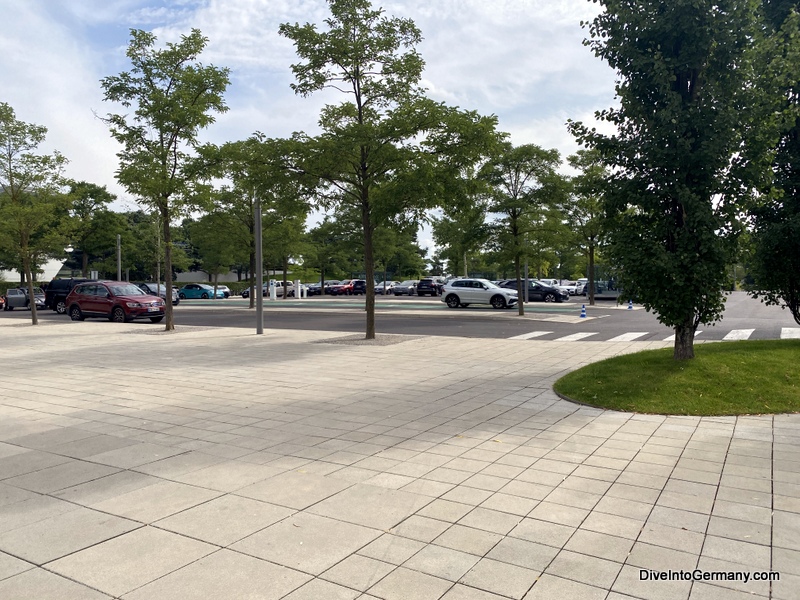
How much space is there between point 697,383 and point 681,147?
10.9 feet

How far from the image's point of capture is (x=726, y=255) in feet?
28.8

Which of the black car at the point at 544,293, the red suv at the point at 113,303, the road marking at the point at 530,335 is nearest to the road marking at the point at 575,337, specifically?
the road marking at the point at 530,335

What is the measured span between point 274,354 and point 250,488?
9.37 metres

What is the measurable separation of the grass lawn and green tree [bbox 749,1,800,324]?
5.61 feet

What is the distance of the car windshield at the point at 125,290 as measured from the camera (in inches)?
1069

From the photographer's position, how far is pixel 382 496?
15.3 ft

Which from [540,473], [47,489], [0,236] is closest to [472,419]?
[540,473]

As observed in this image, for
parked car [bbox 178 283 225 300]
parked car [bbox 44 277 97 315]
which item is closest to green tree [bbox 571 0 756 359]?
parked car [bbox 44 277 97 315]

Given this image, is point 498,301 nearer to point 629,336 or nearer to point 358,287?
point 629,336

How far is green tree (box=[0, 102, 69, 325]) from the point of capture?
23297mm

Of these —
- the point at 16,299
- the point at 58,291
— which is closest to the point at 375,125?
the point at 58,291

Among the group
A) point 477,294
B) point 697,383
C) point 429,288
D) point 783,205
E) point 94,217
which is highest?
point 94,217

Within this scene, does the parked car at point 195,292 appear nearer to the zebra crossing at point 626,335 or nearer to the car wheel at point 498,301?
the car wheel at point 498,301

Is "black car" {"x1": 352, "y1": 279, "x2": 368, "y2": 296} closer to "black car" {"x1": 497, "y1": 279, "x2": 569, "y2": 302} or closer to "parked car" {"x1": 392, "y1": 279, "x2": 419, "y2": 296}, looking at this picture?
"parked car" {"x1": 392, "y1": 279, "x2": 419, "y2": 296}
